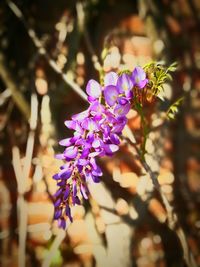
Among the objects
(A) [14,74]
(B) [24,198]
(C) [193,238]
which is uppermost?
(A) [14,74]

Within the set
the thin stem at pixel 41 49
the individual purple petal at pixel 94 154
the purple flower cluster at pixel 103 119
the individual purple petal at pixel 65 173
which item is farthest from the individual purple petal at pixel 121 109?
the thin stem at pixel 41 49

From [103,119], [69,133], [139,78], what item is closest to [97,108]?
[103,119]

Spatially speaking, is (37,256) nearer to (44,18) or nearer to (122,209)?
(122,209)

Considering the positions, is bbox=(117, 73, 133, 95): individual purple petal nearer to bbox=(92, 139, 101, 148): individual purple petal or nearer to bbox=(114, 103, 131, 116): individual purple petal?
bbox=(114, 103, 131, 116): individual purple petal

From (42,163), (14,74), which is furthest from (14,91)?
(42,163)

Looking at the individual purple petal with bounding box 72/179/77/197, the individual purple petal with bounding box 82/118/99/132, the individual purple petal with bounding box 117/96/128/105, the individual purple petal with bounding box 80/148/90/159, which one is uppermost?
the individual purple petal with bounding box 117/96/128/105

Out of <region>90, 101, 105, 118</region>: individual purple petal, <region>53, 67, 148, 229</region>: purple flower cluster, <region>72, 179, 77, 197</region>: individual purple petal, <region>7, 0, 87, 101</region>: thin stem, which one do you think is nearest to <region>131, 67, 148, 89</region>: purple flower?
<region>53, 67, 148, 229</region>: purple flower cluster

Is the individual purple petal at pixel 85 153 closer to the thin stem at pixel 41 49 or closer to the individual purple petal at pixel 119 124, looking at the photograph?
the individual purple petal at pixel 119 124
